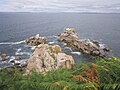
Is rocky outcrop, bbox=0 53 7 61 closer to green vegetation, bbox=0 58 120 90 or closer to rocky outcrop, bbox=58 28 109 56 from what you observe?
rocky outcrop, bbox=58 28 109 56

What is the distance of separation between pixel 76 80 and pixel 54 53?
4188 cm

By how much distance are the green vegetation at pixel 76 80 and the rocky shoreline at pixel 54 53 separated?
71.4ft

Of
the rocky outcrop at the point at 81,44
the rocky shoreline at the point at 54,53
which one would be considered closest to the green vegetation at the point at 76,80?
the rocky shoreline at the point at 54,53

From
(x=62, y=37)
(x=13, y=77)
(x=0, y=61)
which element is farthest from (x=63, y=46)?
(x=13, y=77)

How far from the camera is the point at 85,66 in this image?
31.5 ft

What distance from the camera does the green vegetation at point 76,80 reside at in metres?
8.12

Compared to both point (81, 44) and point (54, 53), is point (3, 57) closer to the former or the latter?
point (54, 53)

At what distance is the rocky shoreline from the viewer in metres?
39.8

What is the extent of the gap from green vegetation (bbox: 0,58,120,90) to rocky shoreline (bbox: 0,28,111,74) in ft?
71.4

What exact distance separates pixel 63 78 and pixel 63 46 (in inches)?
2754

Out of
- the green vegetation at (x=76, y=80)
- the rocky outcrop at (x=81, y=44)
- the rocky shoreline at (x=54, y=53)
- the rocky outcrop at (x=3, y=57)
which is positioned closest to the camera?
the green vegetation at (x=76, y=80)

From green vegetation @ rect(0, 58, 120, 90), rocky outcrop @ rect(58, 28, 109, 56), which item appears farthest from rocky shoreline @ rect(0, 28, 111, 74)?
green vegetation @ rect(0, 58, 120, 90)

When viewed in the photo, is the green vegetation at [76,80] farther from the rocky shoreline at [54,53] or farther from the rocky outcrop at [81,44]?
the rocky outcrop at [81,44]

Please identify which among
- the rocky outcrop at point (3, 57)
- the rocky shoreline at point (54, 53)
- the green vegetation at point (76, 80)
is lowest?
the rocky outcrop at point (3, 57)
